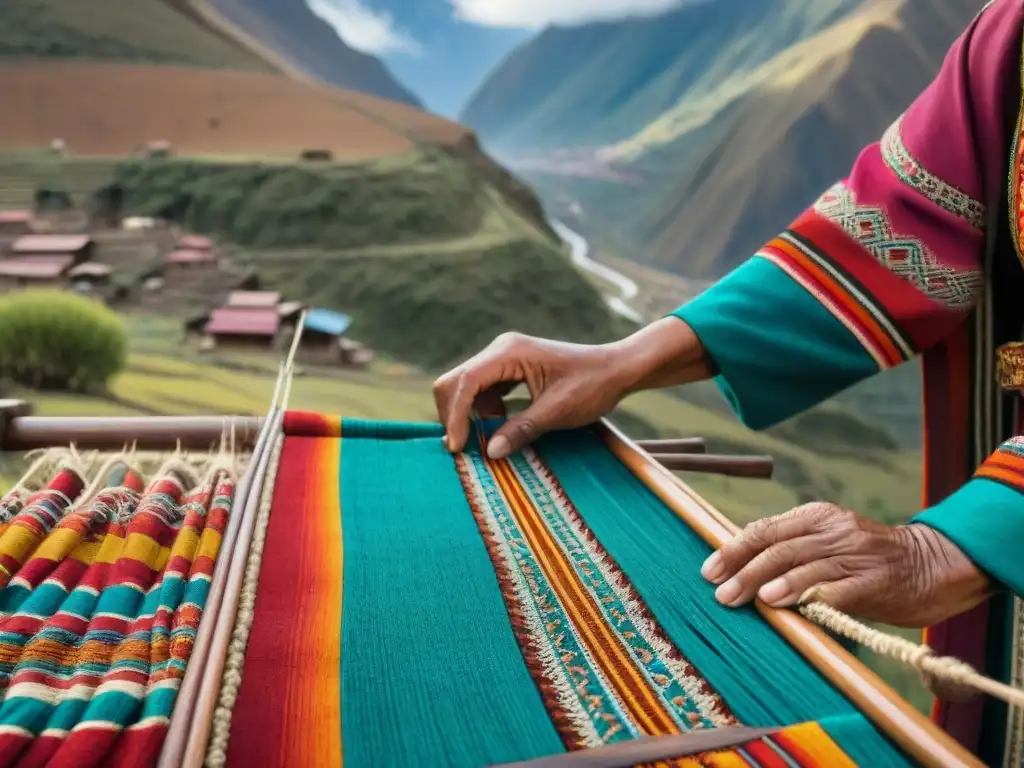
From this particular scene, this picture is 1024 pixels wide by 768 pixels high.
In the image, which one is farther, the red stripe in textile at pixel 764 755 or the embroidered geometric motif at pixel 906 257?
the embroidered geometric motif at pixel 906 257

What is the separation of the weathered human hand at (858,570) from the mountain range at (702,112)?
2.85 meters

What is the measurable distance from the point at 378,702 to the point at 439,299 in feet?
7.30

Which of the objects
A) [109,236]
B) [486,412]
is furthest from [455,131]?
[486,412]

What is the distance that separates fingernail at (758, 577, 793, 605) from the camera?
2.10 ft

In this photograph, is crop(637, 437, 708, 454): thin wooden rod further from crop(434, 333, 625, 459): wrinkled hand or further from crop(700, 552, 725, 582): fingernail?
crop(700, 552, 725, 582): fingernail

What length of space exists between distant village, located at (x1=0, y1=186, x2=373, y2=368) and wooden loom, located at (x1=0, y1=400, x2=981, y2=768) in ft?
4.44

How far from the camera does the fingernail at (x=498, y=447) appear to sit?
1.01 meters

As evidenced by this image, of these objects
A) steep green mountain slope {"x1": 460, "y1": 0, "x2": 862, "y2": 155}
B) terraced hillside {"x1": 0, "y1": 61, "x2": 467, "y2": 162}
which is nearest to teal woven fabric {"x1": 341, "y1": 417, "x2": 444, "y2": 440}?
terraced hillside {"x1": 0, "y1": 61, "x2": 467, "y2": 162}

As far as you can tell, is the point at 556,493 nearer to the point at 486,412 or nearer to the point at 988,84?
the point at 486,412

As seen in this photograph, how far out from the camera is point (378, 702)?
525 mm

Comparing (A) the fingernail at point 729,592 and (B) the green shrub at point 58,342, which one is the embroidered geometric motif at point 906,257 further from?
(B) the green shrub at point 58,342

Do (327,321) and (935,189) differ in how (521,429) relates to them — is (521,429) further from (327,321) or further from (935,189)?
(327,321)

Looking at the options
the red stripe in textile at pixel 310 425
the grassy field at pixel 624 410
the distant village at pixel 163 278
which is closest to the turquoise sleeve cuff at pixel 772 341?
the red stripe in textile at pixel 310 425

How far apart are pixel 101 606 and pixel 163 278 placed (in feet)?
6.43
